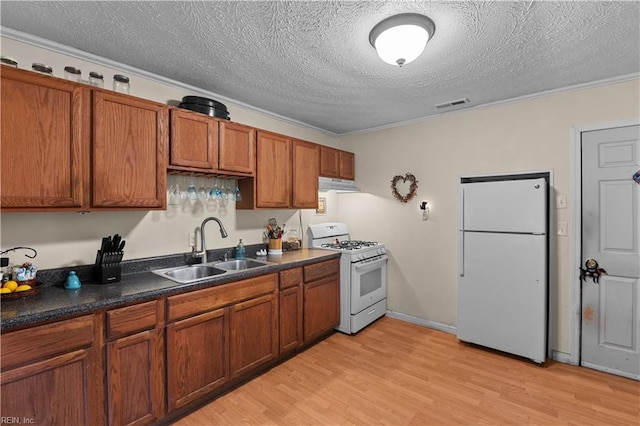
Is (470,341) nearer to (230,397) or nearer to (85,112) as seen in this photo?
(230,397)

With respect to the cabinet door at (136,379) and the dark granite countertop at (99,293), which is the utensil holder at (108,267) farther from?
the cabinet door at (136,379)

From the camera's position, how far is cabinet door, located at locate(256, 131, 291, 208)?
9.45 feet

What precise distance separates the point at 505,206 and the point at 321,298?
1.97m

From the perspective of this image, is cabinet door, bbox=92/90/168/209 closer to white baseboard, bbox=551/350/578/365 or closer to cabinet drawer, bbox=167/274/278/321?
cabinet drawer, bbox=167/274/278/321

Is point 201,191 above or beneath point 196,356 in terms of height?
above

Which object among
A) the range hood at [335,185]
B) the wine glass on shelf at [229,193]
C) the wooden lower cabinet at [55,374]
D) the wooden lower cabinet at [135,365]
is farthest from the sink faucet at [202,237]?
the range hood at [335,185]

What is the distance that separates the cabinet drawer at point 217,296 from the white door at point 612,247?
9.13 feet

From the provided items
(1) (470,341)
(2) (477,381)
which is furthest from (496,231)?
(2) (477,381)

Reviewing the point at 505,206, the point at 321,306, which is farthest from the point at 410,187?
the point at 321,306

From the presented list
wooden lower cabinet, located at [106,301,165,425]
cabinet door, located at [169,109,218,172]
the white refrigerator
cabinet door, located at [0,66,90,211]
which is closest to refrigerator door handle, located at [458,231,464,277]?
the white refrigerator

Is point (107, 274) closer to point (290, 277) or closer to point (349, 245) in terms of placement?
point (290, 277)

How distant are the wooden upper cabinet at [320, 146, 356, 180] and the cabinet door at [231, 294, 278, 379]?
1749 millimetres

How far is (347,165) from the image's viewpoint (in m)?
4.03

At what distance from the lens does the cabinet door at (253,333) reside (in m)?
2.28
